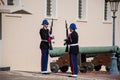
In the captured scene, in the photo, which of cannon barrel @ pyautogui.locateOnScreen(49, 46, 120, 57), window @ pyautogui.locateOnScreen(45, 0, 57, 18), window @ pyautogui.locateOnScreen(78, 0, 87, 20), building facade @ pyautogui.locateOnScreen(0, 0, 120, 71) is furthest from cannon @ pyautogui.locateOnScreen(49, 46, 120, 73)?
window @ pyautogui.locateOnScreen(78, 0, 87, 20)

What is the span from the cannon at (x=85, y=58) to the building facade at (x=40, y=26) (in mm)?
Answer: 1953

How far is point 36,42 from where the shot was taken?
23891mm

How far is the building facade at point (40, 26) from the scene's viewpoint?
73.7 feet

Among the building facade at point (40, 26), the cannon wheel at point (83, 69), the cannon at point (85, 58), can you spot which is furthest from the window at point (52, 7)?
the cannon wheel at point (83, 69)

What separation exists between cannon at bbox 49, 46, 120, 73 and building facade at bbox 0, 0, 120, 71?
6.41 feet

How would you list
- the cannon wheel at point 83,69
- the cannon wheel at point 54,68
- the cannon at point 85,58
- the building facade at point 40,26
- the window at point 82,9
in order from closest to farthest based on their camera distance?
1. the cannon wheel at point 54,68
2. the cannon at point 85,58
3. the cannon wheel at point 83,69
4. the building facade at point 40,26
5. the window at point 82,9

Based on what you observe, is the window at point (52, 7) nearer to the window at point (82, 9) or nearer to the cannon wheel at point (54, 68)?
the window at point (82, 9)

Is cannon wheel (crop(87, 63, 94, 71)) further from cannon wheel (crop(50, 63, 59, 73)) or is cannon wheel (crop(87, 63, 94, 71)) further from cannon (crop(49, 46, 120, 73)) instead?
cannon wheel (crop(50, 63, 59, 73))

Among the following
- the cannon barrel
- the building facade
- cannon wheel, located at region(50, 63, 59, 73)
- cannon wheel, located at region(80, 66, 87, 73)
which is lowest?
cannon wheel, located at region(80, 66, 87, 73)

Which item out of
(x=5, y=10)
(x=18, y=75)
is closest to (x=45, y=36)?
(x=18, y=75)

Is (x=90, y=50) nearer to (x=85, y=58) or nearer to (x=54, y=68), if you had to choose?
(x=85, y=58)

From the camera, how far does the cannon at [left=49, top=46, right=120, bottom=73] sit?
21547 millimetres

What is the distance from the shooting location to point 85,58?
2309 cm

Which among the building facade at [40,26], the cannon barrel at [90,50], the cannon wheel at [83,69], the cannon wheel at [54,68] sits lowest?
the cannon wheel at [83,69]
